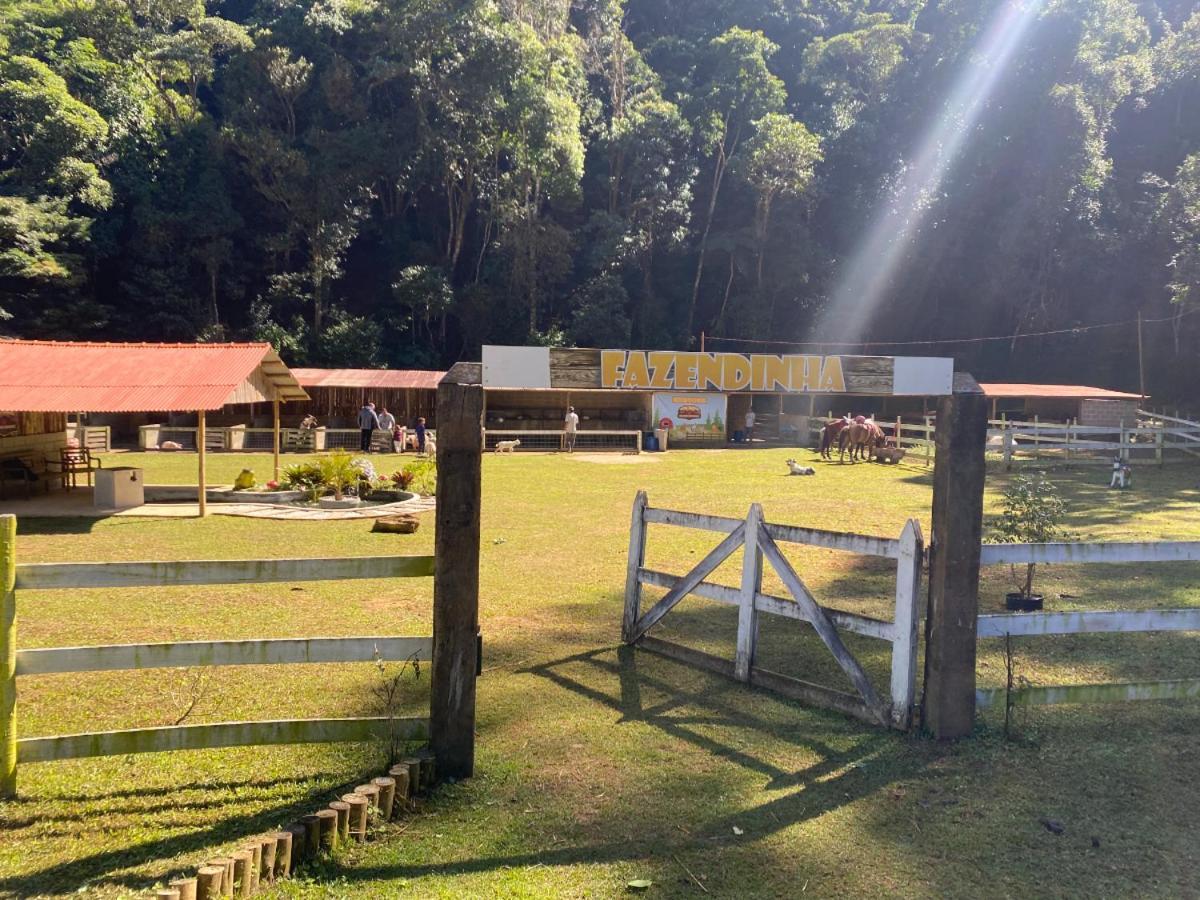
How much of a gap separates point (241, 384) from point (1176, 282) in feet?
138

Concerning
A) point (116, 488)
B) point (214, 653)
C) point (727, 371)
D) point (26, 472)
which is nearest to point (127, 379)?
point (116, 488)

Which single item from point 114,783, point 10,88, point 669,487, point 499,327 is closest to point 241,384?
point 669,487

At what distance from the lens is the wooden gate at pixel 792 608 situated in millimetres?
4824

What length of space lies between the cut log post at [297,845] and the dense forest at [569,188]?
39.3m

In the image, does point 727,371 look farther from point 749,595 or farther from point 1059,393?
point 749,595

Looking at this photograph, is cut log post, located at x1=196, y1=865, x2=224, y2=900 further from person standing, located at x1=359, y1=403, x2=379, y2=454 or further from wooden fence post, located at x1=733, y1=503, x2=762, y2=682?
person standing, located at x1=359, y1=403, x2=379, y2=454

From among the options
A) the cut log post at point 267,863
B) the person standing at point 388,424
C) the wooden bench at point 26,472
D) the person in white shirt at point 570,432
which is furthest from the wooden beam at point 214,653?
the person in white shirt at point 570,432

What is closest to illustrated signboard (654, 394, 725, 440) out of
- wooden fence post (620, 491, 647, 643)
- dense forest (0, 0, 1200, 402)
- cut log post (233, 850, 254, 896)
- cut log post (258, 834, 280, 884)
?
dense forest (0, 0, 1200, 402)

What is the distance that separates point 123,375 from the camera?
15.0 meters

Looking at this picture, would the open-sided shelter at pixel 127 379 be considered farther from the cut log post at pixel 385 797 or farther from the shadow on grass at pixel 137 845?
the cut log post at pixel 385 797

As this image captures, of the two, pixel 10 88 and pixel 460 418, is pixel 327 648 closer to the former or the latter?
pixel 460 418

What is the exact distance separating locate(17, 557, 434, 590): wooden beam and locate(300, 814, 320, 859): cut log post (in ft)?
3.60

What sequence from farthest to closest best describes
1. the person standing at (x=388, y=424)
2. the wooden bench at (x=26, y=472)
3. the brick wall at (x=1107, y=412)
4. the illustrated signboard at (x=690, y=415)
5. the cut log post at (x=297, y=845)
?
the illustrated signboard at (x=690, y=415)
the brick wall at (x=1107, y=412)
the person standing at (x=388, y=424)
the wooden bench at (x=26, y=472)
the cut log post at (x=297, y=845)

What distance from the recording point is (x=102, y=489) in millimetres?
14586
